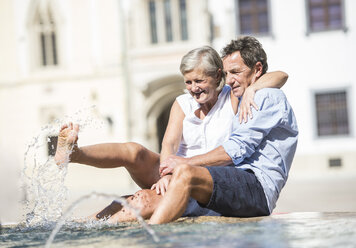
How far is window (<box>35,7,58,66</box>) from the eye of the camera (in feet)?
67.4

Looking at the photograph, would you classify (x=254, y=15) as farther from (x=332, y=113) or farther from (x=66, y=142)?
(x=66, y=142)

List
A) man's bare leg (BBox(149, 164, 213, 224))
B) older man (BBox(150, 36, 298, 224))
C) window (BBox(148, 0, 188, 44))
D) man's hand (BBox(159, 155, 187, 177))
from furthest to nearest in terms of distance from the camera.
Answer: window (BBox(148, 0, 188, 44)) → man's hand (BBox(159, 155, 187, 177)) → older man (BBox(150, 36, 298, 224)) → man's bare leg (BBox(149, 164, 213, 224))

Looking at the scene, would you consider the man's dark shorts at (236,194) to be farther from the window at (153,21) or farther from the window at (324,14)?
the window at (153,21)

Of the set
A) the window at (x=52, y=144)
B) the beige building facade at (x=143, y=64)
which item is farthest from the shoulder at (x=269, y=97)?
the beige building facade at (x=143, y=64)

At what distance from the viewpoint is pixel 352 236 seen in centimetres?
229

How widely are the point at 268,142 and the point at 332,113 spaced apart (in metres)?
15.2

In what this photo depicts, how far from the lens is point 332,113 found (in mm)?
17953

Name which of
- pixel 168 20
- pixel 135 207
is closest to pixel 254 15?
pixel 168 20

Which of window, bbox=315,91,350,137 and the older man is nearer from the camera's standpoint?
the older man

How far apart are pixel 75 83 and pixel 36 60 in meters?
1.81

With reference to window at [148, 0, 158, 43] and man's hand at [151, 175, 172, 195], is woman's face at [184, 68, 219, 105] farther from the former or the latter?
window at [148, 0, 158, 43]

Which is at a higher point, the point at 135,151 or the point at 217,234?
the point at 135,151

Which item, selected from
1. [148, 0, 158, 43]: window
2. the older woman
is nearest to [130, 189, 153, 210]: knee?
the older woman

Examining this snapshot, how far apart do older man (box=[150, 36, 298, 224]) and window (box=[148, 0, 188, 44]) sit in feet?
51.9
